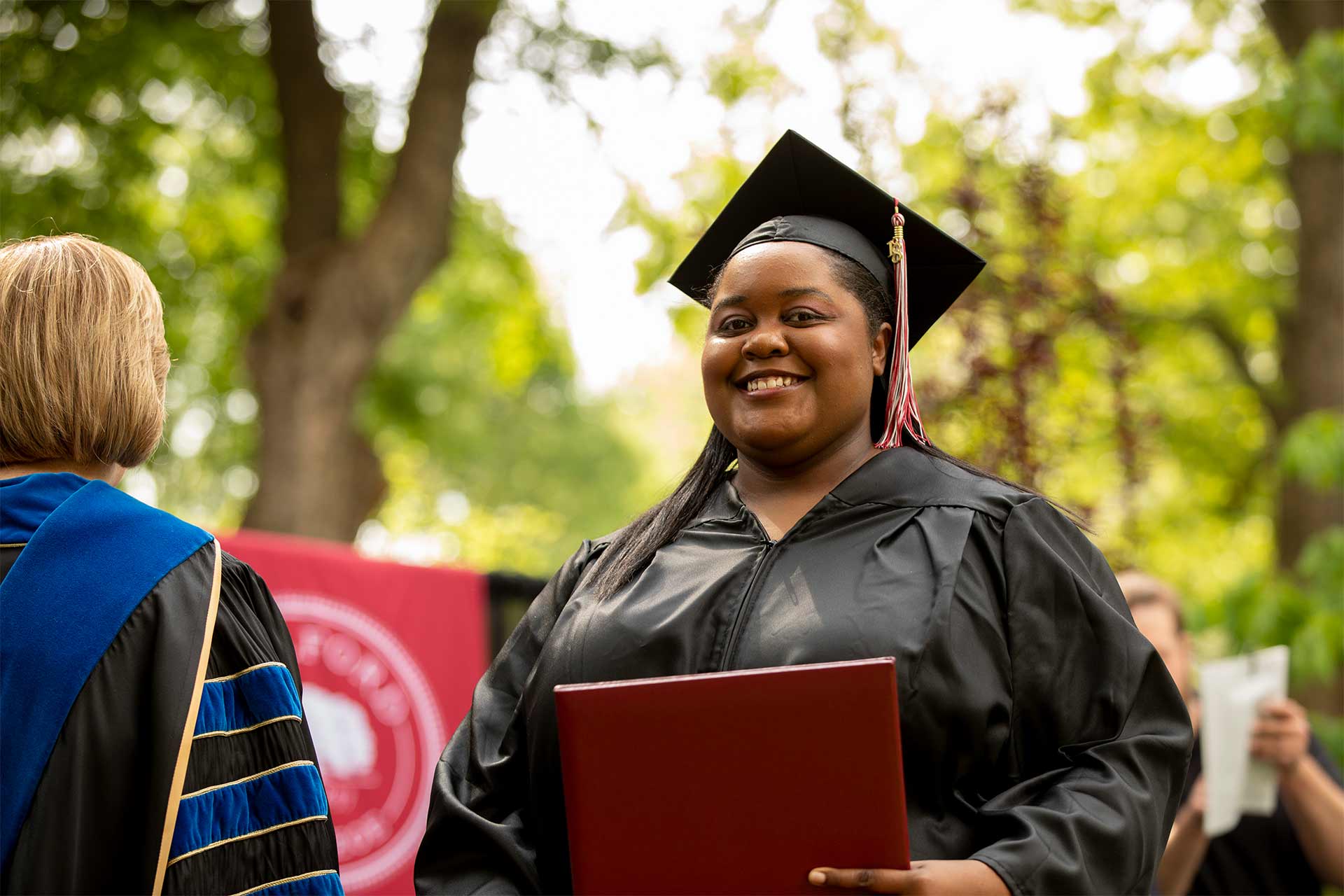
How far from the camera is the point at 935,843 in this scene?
209 centimetres

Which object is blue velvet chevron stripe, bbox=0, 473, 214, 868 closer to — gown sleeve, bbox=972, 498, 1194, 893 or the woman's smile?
the woman's smile

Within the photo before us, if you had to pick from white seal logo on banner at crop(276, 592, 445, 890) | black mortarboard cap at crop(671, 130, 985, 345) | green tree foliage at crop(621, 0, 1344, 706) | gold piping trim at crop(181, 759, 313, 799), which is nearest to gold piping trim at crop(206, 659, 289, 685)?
gold piping trim at crop(181, 759, 313, 799)

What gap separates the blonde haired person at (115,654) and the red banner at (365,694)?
9.55 ft

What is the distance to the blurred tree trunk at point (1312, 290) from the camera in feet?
29.4

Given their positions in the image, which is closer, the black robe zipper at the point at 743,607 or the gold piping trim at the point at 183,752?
the gold piping trim at the point at 183,752

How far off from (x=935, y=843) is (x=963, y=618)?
1.14ft

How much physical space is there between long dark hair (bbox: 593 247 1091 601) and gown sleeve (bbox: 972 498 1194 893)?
0.21 metres

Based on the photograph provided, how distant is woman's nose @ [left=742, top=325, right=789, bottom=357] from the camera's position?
2.36 metres

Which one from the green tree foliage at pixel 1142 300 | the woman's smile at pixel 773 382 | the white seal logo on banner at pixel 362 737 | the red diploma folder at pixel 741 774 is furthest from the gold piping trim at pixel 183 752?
the green tree foliage at pixel 1142 300

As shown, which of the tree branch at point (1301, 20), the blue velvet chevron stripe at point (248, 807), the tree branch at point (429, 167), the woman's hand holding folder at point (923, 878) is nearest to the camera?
the woman's hand holding folder at point (923, 878)

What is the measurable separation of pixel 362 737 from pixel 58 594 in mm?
3400

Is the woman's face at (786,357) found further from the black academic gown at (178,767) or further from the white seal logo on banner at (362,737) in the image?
the white seal logo on banner at (362,737)

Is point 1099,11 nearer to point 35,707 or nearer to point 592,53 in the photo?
point 592,53

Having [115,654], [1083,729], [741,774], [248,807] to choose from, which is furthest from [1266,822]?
[115,654]
